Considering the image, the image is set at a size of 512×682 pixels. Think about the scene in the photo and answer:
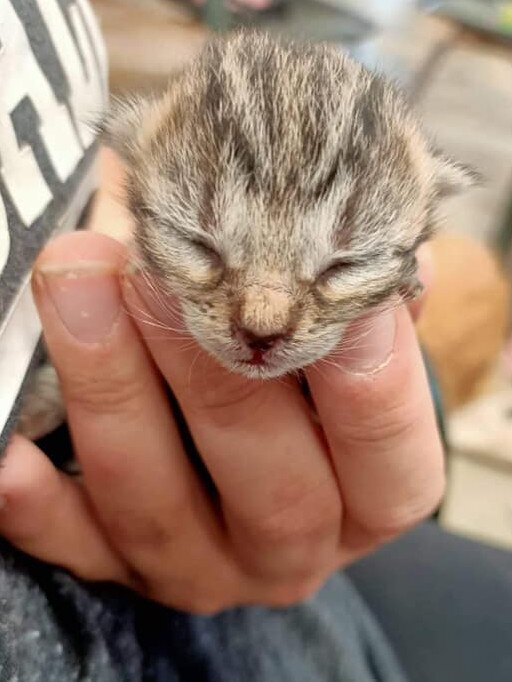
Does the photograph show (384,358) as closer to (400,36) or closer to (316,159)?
Answer: (316,159)

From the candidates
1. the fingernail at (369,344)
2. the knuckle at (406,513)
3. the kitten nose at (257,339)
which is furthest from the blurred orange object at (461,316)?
the kitten nose at (257,339)

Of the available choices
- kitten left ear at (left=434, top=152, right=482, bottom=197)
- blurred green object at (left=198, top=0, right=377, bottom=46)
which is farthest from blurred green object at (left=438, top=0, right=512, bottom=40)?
kitten left ear at (left=434, top=152, right=482, bottom=197)

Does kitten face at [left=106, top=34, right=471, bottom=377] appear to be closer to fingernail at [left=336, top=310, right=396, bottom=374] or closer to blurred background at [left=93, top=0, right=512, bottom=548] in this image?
fingernail at [left=336, top=310, right=396, bottom=374]

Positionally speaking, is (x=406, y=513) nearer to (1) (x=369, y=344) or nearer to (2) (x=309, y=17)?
(1) (x=369, y=344)

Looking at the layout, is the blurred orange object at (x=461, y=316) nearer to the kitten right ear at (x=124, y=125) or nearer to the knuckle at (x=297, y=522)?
the knuckle at (x=297, y=522)

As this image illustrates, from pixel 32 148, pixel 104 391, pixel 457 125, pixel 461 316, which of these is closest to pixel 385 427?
pixel 104 391
